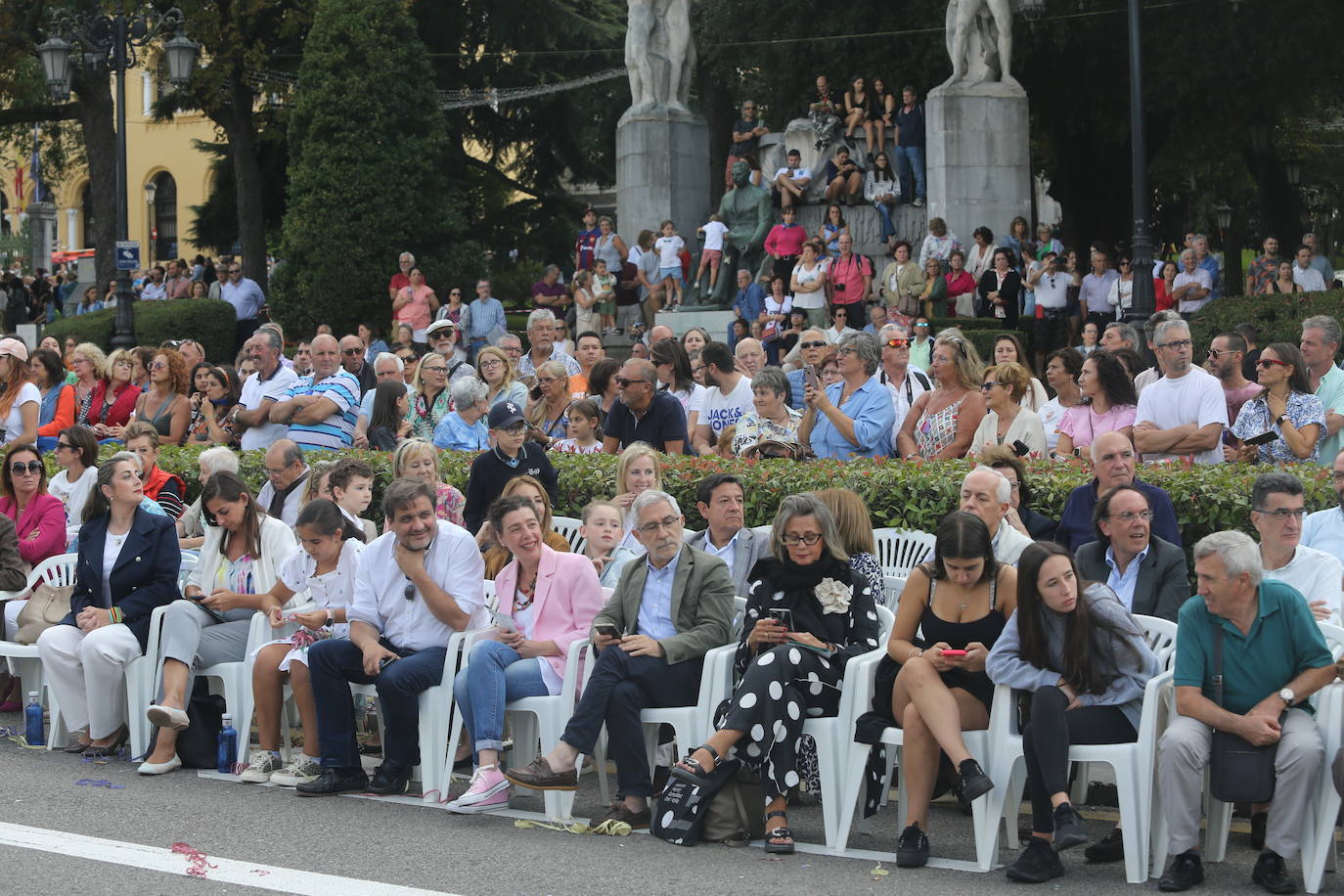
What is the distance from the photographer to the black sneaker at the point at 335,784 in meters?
8.11

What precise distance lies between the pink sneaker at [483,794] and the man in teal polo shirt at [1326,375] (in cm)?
491

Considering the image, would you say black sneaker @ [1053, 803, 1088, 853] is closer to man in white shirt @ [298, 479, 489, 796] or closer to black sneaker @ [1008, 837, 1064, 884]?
black sneaker @ [1008, 837, 1064, 884]

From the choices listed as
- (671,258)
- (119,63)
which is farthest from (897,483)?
(119,63)

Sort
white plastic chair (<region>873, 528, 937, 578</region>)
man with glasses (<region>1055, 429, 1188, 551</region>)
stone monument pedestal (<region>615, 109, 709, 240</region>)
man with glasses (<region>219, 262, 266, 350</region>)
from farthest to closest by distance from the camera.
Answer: man with glasses (<region>219, 262, 266, 350</region>) < stone monument pedestal (<region>615, 109, 709, 240</region>) < white plastic chair (<region>873, 528, 937, 578</region>) < man with glasses (<region>1055, 429, 1188, 551</region>)

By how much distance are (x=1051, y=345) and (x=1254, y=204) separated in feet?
75.1

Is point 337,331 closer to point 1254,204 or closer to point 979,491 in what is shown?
point 979,491

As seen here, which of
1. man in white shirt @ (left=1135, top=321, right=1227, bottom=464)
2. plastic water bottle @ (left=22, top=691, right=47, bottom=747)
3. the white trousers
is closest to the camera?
the white trousers

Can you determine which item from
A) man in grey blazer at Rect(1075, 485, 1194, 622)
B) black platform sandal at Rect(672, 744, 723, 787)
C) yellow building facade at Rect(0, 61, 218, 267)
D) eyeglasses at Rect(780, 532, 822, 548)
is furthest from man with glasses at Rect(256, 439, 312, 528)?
yellow building facade at Rect(0, 61, 218, 267)

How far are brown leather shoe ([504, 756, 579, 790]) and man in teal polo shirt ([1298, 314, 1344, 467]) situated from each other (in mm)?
4782

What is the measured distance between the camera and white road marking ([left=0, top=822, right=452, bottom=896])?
6.54 metres

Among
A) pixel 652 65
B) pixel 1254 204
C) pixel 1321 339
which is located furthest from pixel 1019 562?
pixel 1254 204

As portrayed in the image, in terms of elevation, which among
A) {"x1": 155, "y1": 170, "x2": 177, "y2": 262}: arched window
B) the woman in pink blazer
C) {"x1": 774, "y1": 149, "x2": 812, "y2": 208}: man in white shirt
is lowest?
the woman in pink blazer

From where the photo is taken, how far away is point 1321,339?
33.4ft

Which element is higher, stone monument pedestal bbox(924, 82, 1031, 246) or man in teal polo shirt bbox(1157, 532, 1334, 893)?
stone monument pedestal bbox(924, 82, 1031, 246)
